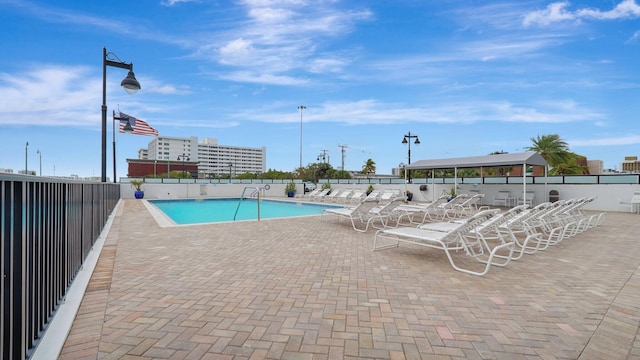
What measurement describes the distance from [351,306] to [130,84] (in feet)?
21.5

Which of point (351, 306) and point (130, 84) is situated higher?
point (130, 84)

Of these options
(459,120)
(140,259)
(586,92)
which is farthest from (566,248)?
(459,120)

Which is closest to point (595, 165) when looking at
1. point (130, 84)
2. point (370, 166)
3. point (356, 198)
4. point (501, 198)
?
point (370, 166)

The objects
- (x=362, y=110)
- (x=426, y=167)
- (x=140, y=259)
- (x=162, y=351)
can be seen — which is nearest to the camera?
(x=162, y=351)

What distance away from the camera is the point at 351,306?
8.73 ft

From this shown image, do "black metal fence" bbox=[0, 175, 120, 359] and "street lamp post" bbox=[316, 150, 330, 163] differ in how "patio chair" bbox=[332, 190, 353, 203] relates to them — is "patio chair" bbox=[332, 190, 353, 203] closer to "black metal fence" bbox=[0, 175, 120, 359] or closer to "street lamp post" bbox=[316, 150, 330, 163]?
"black metal fence" bbox=[0, 175, 120, 359]

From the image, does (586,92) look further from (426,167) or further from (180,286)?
(180,286)

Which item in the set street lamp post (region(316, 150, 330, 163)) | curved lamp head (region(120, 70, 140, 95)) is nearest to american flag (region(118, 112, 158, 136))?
curved lamp head (region(120, 70, 140, 95))

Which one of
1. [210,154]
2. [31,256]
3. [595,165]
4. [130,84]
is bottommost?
[31,256]

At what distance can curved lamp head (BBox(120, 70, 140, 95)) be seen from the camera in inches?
256

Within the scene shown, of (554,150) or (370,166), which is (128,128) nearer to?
(554,150)

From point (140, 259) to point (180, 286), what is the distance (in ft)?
4.67

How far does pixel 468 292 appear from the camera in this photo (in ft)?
9.84

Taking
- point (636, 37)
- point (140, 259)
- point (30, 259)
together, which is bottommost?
point (140, 259)
